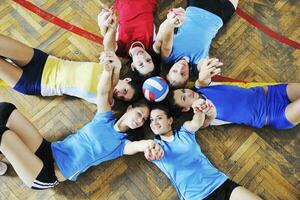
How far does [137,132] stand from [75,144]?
0.28 meters

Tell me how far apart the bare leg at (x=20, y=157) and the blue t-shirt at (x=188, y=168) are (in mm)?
488

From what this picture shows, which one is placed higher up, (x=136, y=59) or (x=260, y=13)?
(x=260, y=13)

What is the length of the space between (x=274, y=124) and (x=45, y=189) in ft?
3.37

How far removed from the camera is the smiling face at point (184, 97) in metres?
1.49

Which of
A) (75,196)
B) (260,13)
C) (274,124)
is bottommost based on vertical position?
(75,196)

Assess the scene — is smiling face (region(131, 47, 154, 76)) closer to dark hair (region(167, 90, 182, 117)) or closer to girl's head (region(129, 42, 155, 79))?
girl's head (region(129, 42, 155, 79))

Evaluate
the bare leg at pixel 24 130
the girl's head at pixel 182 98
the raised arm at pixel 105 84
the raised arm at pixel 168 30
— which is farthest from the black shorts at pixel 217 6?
the bare leg at pixel 24 130

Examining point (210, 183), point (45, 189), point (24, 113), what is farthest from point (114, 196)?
point (24, 113)

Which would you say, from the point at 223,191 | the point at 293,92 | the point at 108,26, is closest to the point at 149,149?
the point at 223,191

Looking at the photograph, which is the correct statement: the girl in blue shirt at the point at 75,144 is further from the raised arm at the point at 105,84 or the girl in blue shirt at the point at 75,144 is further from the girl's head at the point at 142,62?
the girl's head at the point at 142,62

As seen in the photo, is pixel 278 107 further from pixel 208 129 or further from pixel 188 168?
pixel 188 168

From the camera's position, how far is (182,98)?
4.87ft

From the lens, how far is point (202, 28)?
1.60m

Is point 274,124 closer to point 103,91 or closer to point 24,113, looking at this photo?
point 103,91
